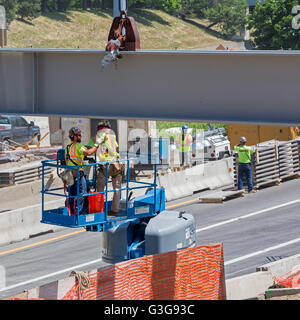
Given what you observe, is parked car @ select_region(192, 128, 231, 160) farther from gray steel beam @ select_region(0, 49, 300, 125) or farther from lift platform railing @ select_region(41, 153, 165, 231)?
lift platform railing @ select_region(41, 153, 165, 231)

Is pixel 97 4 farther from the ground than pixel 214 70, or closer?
farther from the ground

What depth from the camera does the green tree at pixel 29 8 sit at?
88812mm

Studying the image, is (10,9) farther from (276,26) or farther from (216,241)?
(216,241)

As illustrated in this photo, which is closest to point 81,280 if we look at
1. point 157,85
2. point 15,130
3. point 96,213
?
point 96,213

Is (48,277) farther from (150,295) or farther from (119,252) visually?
(150,295)

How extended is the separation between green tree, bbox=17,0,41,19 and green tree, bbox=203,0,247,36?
102ft

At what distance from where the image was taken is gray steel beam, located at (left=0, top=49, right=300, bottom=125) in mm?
15570

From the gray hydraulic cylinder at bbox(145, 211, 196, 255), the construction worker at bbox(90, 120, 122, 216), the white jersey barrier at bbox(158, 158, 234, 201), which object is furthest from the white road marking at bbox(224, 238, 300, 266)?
the white jersey barrier at bbox(158, 158, 234, 201)

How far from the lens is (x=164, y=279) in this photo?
15.3 meters

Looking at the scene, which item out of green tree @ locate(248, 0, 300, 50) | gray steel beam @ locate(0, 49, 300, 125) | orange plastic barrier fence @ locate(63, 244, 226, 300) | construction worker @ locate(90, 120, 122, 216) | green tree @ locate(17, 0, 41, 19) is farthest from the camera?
green tree @ locate(17, 0, 41, 19)

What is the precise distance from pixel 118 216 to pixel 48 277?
4428 mm

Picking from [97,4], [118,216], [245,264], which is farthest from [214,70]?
[97,4]

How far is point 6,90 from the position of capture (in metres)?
18.6

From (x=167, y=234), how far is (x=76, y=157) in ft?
8.72
